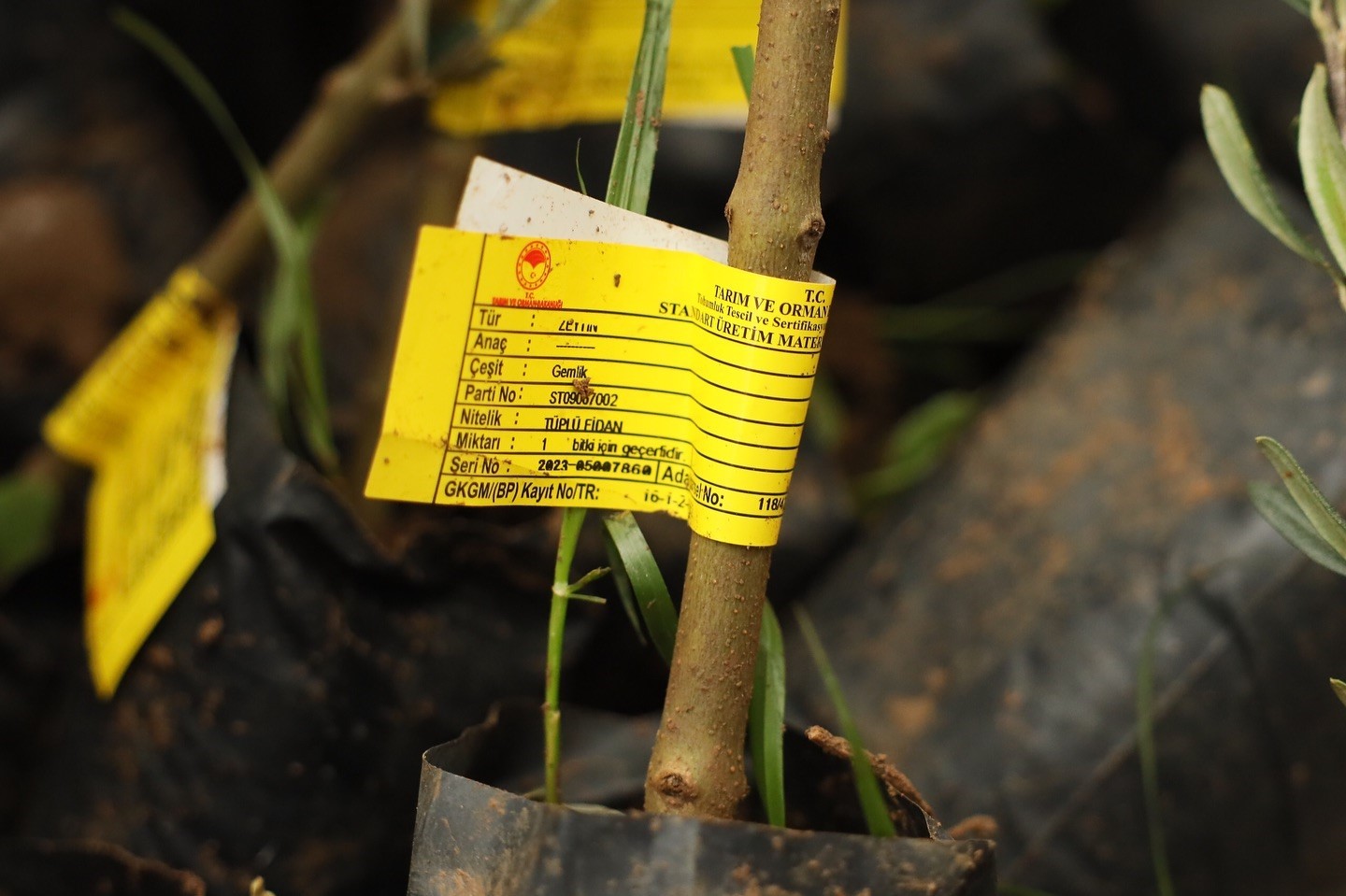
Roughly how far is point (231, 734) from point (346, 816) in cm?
9

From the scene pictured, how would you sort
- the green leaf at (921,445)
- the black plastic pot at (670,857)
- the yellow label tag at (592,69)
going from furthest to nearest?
the green leaf at (921,445), the yellow label tag at (592,69), the black plastic pot at (670,857)

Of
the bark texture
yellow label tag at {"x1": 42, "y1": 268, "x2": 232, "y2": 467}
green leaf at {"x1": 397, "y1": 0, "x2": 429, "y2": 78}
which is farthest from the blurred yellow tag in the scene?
the bark texture

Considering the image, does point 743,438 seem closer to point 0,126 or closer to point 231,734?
point 231,734

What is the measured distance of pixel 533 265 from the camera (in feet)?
1.49

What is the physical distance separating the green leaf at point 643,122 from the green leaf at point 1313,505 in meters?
0.29

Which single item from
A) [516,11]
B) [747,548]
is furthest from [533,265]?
[516,11]

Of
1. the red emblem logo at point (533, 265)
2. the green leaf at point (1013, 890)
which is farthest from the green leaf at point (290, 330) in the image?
the green leaf at point (1013, 890)

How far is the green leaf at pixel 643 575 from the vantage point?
0.45 metres

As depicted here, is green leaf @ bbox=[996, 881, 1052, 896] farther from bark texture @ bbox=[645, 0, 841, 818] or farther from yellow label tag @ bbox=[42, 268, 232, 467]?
yellow label tag @ bbox=[42, 268, 232, 467]

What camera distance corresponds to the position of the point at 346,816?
2.07ft

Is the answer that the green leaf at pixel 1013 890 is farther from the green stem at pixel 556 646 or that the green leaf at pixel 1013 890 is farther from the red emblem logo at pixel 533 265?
the red emblem logo at pixel 533 265

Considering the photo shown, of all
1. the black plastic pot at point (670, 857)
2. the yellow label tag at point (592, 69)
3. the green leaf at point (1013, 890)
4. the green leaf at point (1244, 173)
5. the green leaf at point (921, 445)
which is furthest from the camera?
the green leaf at point (921, 445)

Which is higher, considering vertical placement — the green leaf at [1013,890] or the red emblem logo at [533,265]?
the red emblem logo at [533,265]

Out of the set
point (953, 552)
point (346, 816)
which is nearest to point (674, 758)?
point (346, 816)
